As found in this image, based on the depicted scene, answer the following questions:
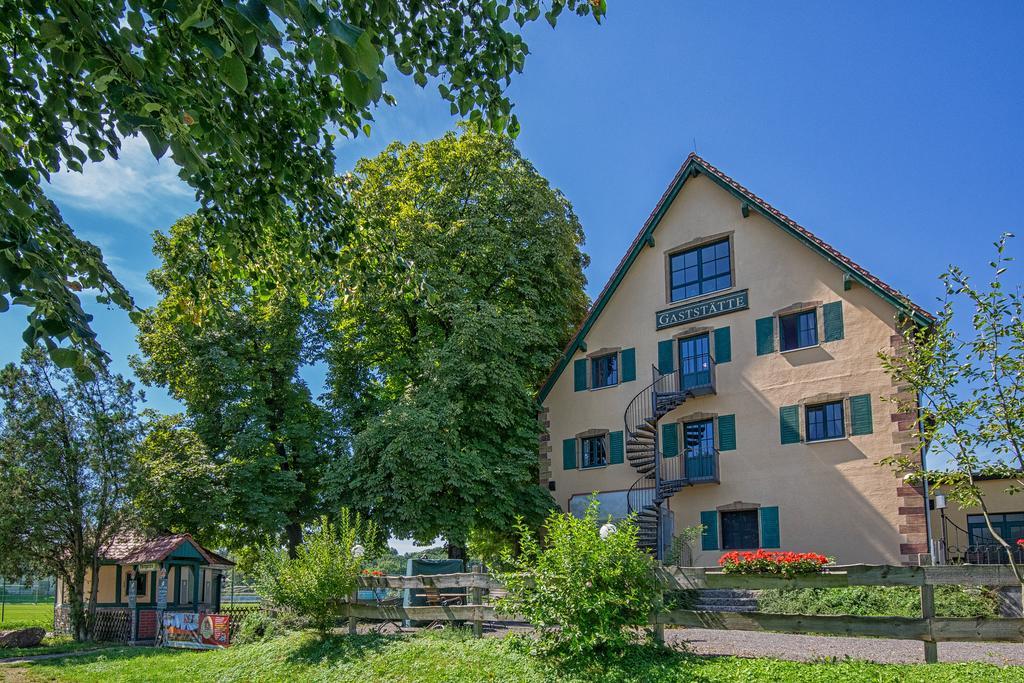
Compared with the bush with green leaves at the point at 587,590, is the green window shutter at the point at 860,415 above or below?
above

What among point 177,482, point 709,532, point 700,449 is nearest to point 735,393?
point 700,449

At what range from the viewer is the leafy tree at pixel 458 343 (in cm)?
2144

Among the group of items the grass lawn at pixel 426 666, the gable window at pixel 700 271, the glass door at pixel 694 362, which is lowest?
the grass lawn at pixel 426 666

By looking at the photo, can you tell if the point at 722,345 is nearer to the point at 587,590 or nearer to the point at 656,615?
the point at 656,615

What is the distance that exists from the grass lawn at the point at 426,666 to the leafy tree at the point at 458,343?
6.98 m

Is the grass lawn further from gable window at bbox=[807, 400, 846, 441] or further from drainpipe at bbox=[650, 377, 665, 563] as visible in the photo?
gable window at bbox=[807, 400, 846, 441]

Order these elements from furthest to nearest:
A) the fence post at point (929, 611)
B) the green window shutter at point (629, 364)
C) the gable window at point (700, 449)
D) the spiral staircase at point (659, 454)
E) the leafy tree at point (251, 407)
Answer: the leafy tree at point (251, 407) < the green window shutter at point (629, 364) < the gable window at point (700, 449) < the spiral staircase at point (659, 454) < the fence post at point (929, 611)

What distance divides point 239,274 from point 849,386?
14971 millimetres

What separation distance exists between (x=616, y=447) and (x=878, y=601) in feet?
30.5

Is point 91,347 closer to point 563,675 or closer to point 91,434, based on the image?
point 563,675

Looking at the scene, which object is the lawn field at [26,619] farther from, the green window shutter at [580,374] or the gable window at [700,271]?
the gable window at [700,271]

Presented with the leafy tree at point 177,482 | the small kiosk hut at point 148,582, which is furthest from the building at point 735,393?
the small kiosk hut at point 148,582

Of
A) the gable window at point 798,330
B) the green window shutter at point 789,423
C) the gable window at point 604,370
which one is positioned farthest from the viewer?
the gable window at point 604,370

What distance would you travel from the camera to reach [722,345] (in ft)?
69.5
